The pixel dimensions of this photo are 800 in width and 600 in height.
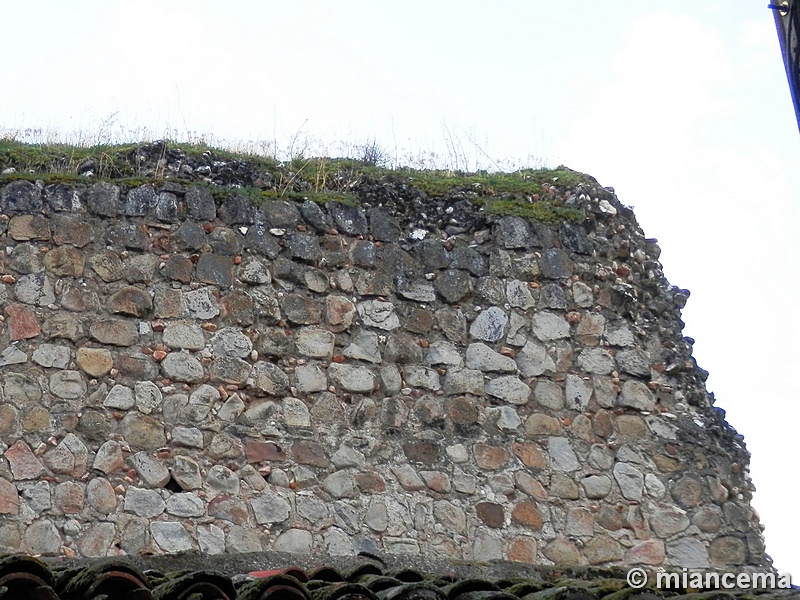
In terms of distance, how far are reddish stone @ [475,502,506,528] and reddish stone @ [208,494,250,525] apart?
1.45m

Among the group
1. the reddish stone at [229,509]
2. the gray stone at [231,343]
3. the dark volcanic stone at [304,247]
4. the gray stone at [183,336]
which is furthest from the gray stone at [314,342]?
the reddish stone at [229,509]

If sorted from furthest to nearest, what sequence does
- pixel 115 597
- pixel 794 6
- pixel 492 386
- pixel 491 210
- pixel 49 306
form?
pixel 491 210 → pixel 492 386 → pixel 49 306 → pixel 794 6 → pixel 115 597

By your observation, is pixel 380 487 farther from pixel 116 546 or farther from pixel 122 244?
pixel 122 244

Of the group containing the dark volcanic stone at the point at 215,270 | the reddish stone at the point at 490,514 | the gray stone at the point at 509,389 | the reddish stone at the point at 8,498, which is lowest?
the reddish stone at the point at 8,498

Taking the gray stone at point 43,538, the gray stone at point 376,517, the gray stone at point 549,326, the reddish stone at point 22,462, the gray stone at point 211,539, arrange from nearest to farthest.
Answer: the gray stone at point 43,538
the reddish stone at point 22,462
the gray stone at point 211,539
the gray stone at point 376,517
the gray stone at point 549,326

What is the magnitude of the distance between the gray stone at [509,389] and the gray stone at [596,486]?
0.65m

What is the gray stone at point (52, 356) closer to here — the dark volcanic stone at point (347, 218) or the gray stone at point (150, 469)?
the gray stone at point (150, 469)

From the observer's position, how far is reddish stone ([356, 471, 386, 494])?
7109 millimetres

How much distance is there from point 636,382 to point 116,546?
11.6ft

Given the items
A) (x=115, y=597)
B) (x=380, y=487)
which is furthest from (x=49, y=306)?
(x=115, y=597)

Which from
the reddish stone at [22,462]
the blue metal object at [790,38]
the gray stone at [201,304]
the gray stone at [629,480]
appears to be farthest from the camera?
the gray stone at [629,480]

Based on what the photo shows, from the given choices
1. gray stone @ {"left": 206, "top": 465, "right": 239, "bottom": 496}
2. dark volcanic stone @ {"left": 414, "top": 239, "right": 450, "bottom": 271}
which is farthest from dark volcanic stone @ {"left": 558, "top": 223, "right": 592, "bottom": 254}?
gray stone @ {"left": 206, "top": 465, "right": 239, "bottom": 496}

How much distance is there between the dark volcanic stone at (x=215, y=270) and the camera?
7395 millimetres

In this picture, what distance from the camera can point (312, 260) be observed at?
301 inches
